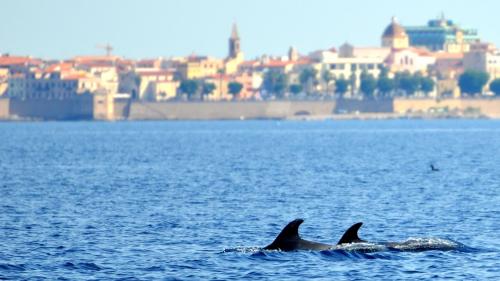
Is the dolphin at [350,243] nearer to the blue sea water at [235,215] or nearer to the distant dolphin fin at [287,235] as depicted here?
the distant dolphin fin at [287,235]

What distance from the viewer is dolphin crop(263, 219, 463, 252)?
3428 centimetres

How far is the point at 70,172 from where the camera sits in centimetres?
7038

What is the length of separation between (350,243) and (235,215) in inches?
424


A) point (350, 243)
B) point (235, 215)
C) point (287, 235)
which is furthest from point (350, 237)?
point (235, 215)

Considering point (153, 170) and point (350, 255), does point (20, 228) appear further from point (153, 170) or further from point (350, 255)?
point (153, 170)

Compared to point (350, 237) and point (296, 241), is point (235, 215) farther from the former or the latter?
point (350, 237)

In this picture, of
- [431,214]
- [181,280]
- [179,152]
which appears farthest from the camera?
[179,152]

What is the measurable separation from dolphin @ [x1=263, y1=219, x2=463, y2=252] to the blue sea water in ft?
0.80

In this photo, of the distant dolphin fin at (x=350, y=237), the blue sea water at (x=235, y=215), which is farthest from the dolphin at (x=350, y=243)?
the blue sea water at (x=235, y=215)

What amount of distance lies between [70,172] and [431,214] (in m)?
28.0

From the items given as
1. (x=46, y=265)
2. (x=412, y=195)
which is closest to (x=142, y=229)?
(x=46, y=265)

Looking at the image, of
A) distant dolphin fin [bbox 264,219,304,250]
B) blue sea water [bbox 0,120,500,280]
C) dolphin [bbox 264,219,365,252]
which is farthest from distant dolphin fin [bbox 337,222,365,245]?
distant dolphin fin [bbox 264,219,304,250]

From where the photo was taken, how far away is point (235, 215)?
148 ft

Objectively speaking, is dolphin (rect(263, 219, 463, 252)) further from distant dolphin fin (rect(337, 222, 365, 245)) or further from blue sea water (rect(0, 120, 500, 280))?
blue sea water (rect(0, 120, 500, 280))
